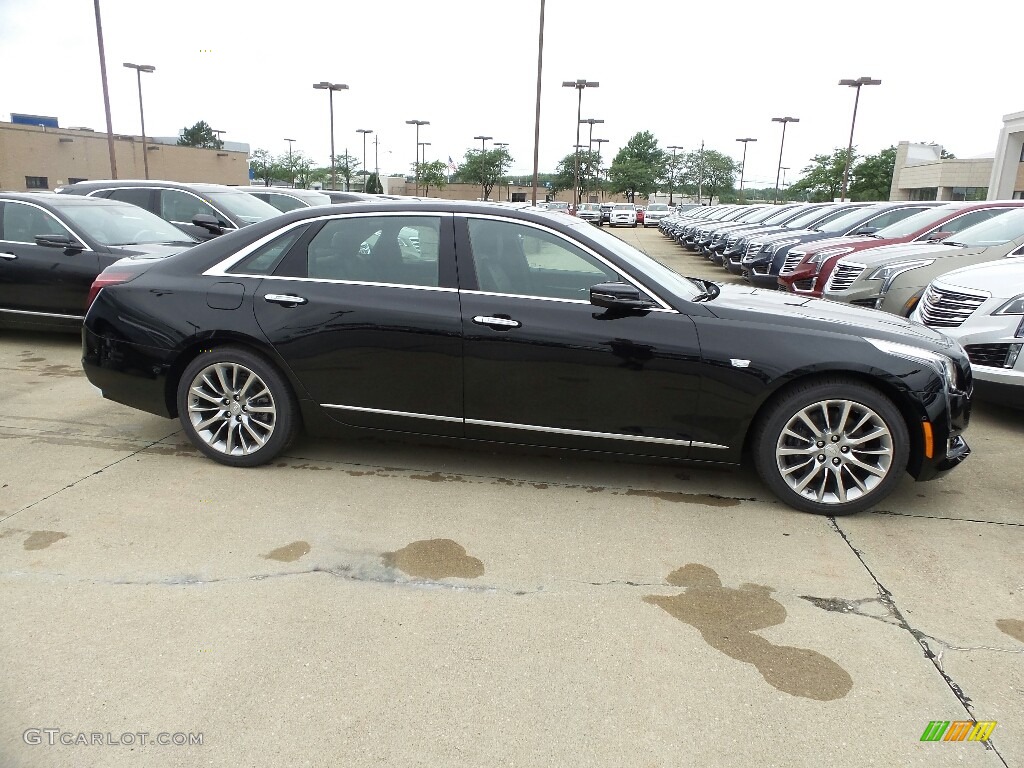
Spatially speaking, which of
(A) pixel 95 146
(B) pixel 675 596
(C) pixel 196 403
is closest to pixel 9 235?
(C) pixel 196 403

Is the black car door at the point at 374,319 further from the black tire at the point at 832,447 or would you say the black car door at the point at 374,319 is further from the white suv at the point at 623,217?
the white suv at the point at 623,217

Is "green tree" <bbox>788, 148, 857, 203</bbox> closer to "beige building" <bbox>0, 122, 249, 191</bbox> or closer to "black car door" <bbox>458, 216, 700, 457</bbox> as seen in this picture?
"beige building" <bbox>0, 122, 249, 191</bbox>

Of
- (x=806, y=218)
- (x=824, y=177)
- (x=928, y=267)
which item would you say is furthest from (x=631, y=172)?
(x=928, y=267)

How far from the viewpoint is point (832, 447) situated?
161 inches

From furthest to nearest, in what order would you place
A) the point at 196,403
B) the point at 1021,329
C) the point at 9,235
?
the point at 9,235 → the point at 1021,329 → the point at 196,403

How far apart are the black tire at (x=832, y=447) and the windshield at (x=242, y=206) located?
862 centimetres

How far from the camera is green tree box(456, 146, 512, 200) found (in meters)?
84.5

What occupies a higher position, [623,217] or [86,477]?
[623,217]

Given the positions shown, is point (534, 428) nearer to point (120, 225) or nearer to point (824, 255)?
point (120, 225)

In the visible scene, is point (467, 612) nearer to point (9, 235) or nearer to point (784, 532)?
point (784, 532)

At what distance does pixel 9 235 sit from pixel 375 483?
592cm

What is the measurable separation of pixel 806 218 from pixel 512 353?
50.8 feet

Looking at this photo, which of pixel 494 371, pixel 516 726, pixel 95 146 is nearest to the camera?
pixel 516 726

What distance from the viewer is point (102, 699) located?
2572 millimetres
